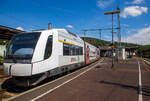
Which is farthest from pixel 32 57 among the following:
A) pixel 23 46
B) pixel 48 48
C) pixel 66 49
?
pixel 66 49

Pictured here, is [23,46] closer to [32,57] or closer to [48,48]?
[32,57]

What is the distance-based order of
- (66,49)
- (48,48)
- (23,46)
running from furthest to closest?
(66,49), (48,48), (23,46)

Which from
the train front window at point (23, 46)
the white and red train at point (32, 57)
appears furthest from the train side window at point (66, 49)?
the train front window at point (23, 46)

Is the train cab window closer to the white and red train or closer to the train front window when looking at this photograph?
the white and red train

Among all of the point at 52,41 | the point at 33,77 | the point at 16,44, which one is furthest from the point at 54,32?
the point at 33,77

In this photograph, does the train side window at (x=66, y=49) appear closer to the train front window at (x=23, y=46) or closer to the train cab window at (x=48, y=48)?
the train cab window at (x=48, y=48)

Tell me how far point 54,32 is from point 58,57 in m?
1.68

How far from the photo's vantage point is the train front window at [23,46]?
594 centimetres

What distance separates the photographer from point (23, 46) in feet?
20.4

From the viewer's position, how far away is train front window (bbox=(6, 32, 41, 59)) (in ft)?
19.5

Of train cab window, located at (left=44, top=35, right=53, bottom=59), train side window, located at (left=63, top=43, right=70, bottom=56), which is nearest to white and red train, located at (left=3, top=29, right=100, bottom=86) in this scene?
train cab window, located at (left=44, top=35, right=53, bottom=59)

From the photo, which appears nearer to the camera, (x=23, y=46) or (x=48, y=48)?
(x=23, y=46)

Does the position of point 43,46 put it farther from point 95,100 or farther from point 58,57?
point 95,100

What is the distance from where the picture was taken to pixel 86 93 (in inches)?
211
